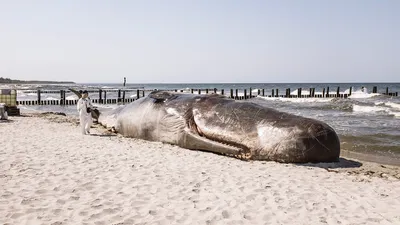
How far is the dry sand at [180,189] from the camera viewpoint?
4602 millimetres

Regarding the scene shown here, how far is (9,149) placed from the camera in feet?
27.6

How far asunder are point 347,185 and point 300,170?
44.0 inches

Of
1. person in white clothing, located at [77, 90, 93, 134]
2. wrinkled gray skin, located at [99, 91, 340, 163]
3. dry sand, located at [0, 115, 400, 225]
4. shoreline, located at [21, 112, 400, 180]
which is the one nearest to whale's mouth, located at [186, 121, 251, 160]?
wrinkled gray skin, located at [99, 91, 340, 163]

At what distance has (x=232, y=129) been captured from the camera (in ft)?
28.2

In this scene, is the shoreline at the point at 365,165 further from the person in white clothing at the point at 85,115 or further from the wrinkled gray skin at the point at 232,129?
the person in white clothing at the point at 85,115

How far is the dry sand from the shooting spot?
4.60 meters

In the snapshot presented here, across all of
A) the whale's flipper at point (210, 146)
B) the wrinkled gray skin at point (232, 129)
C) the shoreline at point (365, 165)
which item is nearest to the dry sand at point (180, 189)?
the shoreline at point (365, 165)

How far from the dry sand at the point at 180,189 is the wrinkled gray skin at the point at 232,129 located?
32 centimetres

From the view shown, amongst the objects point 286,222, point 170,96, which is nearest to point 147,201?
point 286,222

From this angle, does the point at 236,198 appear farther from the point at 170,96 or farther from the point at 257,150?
the point at 170,96

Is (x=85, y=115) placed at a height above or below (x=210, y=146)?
above

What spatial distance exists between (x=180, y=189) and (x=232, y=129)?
10.4 feet

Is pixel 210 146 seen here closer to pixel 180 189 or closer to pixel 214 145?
pixel 214 145

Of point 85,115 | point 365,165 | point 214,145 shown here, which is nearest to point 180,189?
point 214,145
